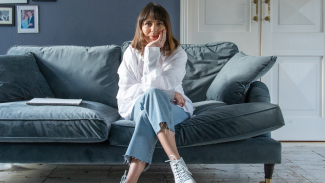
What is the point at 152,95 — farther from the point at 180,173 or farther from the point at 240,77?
the point at 240,77

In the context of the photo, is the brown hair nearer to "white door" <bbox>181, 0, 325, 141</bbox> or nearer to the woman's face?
the woman's face

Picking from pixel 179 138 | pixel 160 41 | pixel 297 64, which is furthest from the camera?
pixel 297 64

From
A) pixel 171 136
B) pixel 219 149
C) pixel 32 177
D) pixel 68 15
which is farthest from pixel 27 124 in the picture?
pixel 68 15

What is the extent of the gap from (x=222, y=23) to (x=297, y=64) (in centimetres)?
90

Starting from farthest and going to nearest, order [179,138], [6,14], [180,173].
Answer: [6,14], [179,138], [180,173]

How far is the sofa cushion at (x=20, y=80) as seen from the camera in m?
1.83

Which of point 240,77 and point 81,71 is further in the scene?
point 81,71

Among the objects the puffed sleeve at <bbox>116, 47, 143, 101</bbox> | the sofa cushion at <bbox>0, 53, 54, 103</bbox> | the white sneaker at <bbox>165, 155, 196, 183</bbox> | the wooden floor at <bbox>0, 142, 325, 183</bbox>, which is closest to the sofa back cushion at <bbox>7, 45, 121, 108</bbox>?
the sofa cushion at <bbox>0, 53, 54, 103</bbox>

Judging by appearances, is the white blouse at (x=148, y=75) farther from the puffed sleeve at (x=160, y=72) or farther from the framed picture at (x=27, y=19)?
the framed picture at (x=27, y=19)

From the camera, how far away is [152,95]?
4.29 feet

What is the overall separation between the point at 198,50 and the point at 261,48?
3.38ft

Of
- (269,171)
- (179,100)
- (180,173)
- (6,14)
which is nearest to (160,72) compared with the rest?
(179,100)

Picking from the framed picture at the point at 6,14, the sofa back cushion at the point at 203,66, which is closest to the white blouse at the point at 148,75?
the sofa back cushion at the point at 203,66

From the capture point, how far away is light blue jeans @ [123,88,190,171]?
1.26m
